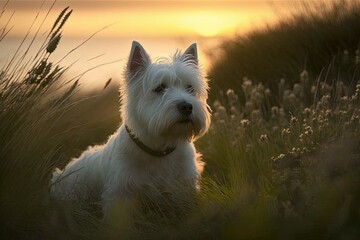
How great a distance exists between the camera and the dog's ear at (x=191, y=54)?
6.85 meters


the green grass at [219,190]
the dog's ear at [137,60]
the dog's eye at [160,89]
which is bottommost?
the green grass at [219,190]

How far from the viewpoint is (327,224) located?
15.9 feet

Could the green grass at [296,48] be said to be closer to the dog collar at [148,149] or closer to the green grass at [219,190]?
the green grass at [219,190]

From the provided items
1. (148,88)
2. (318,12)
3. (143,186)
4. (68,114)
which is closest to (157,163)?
(143,186)

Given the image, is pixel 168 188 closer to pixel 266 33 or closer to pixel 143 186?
pixel 143 186


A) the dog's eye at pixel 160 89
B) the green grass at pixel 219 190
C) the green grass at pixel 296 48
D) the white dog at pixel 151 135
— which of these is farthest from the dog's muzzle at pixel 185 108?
the green grass at pixel 296 48

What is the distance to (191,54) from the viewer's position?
689 cm

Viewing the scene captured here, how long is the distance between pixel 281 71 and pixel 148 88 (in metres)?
3.78

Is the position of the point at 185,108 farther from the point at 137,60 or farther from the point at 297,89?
the point at 297,89

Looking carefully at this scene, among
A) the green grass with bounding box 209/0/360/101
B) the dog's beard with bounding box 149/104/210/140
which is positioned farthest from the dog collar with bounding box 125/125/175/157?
the green grass with bounding box 209/0/360/101

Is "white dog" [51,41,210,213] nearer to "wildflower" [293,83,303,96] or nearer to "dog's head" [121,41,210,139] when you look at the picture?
"dog's head" [121,41,210,139]

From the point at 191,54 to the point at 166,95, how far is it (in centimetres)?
65

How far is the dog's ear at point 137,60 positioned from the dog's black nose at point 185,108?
2.52 feet

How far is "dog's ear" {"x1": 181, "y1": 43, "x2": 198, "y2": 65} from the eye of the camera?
685 cm
